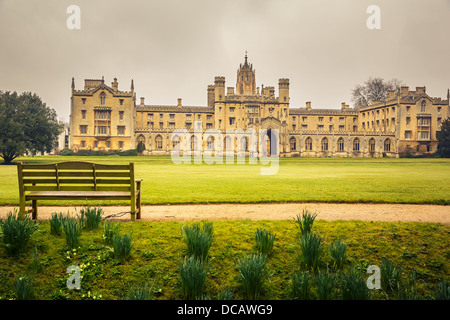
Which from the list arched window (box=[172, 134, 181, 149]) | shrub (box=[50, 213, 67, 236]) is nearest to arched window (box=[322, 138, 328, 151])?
arched window (box=[172, 134, 181, 149])

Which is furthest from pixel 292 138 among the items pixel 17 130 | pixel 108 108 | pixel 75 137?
pixel 17 130

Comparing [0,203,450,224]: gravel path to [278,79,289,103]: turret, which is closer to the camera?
[0,203,450,224]: gravel path

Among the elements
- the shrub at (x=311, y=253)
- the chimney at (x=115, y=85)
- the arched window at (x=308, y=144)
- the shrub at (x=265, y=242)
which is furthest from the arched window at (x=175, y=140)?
the shrub at (x=311, y=253)

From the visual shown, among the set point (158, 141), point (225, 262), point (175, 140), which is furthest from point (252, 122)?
point (225, 262)

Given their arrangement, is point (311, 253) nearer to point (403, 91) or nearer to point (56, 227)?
point (56, 227)

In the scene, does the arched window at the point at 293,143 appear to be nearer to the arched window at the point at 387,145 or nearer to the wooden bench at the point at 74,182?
the arched window at the point at 387,145

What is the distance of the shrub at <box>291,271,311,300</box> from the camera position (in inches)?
169

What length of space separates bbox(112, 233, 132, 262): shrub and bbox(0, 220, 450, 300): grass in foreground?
0.07 metres

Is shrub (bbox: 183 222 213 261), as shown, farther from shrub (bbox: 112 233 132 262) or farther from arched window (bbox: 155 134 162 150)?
arched window (bbox: 155 134 162 150)

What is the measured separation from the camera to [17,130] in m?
35.6

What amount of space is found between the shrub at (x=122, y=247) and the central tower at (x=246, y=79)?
70529mm

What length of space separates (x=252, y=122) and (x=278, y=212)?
55023 mm

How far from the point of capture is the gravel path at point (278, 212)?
7.82 metres

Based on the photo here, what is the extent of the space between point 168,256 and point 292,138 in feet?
199
